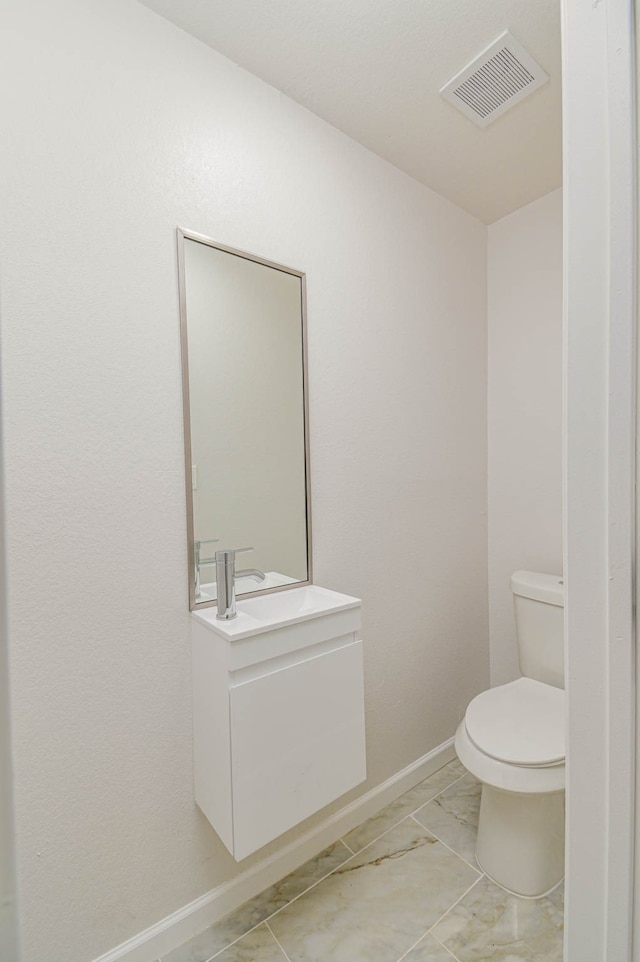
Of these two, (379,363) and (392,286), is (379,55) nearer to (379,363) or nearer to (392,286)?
(392,286)

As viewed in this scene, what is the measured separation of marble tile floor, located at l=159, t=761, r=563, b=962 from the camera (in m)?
1.19

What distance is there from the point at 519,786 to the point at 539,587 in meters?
0.73

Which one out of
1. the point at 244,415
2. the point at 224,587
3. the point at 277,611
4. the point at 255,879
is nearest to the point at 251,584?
the point at 277,611

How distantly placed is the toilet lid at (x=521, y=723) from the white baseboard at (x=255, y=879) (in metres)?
0.49

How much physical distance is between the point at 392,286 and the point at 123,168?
1.01 meters

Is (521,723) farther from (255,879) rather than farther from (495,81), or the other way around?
(495,81)

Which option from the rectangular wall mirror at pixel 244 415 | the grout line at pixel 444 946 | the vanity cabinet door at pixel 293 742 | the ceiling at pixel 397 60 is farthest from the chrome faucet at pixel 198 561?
the ceiling at pixel 397 60

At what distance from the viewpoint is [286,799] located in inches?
46.1

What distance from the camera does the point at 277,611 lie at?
136 centimetres

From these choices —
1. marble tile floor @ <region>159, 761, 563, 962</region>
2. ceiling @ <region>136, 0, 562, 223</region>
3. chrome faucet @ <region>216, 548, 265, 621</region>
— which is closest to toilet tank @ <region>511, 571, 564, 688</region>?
marble tile floor @ <region>159, 761, 563, 962</region>

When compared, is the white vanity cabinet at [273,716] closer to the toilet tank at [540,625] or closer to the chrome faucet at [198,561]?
the chrome faucet at [198,561]

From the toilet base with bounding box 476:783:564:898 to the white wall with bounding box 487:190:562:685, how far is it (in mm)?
806

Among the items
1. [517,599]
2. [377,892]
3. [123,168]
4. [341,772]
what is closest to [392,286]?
[123,168]

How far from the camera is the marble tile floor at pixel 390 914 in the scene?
1186 mm
